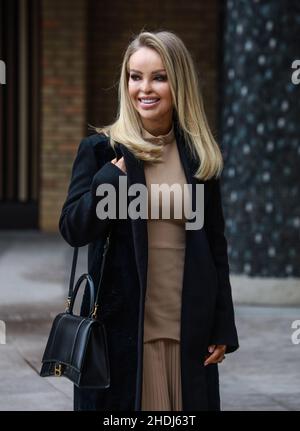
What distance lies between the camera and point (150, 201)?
407 centimetres

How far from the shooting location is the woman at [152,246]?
4.07 meters

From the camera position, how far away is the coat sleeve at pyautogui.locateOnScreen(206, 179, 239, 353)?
14.0 ft

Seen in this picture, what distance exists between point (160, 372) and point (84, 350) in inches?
13.0

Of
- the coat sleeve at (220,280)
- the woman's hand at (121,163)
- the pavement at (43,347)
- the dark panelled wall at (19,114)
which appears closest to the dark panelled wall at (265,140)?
the pavement at (43,347)

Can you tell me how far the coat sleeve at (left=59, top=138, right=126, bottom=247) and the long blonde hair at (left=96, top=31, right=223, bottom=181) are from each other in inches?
4.2

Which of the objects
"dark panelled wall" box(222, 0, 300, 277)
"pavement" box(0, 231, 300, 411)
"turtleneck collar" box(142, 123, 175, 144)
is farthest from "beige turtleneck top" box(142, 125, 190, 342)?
"dark panelled wall" box(222, 0, 300, 277)

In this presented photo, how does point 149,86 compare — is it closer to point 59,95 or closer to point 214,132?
point 214,132

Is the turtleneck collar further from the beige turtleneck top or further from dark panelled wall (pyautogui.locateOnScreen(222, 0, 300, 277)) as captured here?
dark panelled wall (pyautogui.locateOnScreen(222, 0, 300, 277))

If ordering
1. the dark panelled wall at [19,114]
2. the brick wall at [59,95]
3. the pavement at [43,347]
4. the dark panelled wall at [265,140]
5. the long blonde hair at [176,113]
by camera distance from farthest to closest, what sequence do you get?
the dark panelled wall at [19,114], the brick wall at [59,95], the dark panelled wall at [265,140], the pavement at [43,347], the long blonde hair at [176,113]

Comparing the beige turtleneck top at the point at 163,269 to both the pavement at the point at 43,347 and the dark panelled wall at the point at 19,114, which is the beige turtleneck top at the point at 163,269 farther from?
the dark panelled wall at the point at 19,114

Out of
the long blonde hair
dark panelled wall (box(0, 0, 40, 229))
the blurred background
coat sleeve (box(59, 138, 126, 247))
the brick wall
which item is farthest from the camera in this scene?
dark panelled wall (box(0, 0, 40, 229))

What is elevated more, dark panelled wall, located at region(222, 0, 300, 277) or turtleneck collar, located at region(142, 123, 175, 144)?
dark panelled wall, located at region(222, 0, 300, 277)

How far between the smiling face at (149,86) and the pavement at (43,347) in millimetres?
2721
